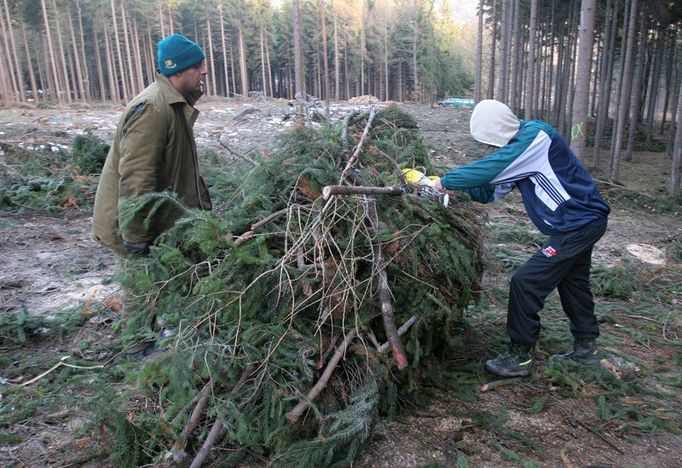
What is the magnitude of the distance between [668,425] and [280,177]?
3076 millimetres

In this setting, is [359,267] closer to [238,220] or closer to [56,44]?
[238,220]

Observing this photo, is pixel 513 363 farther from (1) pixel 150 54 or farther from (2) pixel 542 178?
(1) pixel 150 54

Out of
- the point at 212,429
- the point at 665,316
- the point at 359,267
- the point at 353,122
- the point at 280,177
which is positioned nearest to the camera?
the point at 212,429

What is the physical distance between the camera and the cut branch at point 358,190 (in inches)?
119

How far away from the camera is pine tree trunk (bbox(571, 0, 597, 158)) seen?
8.81 metres

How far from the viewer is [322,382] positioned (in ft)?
8.87

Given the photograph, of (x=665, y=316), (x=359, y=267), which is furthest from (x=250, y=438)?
(x=665, y=316)

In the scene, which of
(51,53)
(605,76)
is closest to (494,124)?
(605,76)

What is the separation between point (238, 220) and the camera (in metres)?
3.28

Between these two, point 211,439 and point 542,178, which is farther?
point 542,178

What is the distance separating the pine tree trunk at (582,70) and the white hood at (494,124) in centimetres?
658

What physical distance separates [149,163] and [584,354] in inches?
140

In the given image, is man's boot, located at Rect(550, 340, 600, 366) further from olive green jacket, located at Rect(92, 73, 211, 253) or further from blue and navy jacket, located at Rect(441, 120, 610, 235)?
olive green jacket, located at Rect(92, 73, 211, 253)

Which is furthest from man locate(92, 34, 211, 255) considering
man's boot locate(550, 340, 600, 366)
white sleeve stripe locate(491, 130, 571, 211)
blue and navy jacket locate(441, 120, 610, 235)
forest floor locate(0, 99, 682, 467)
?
man's boot locate(550, 340, 600, 366)
